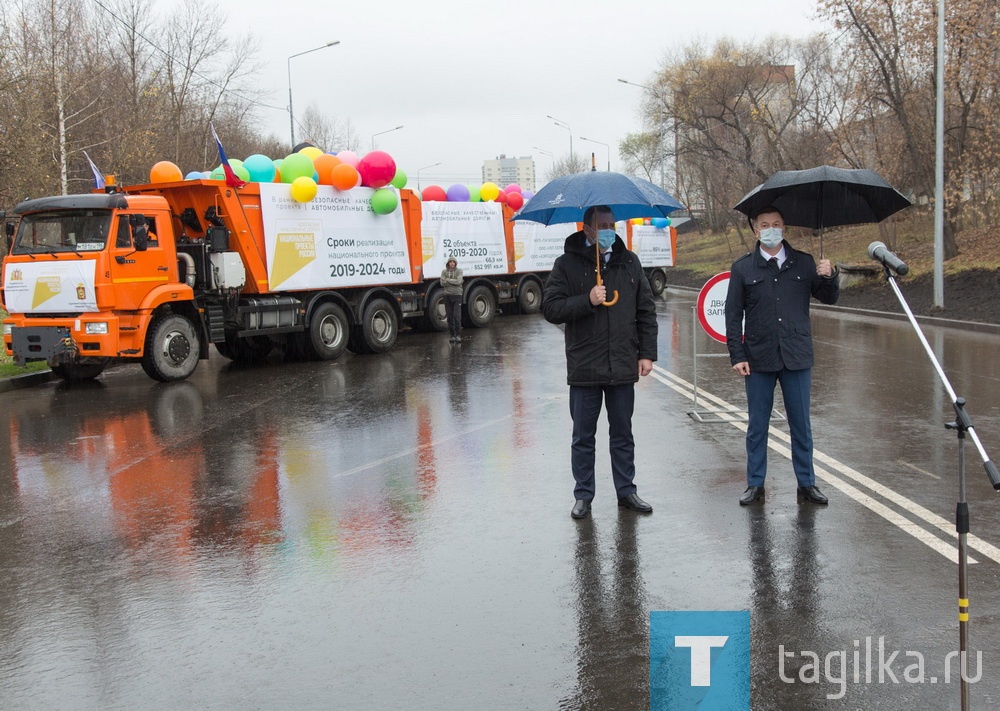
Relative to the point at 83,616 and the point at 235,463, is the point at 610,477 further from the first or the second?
the point at 83,616

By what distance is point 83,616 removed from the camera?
4.93 metres

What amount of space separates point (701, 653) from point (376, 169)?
52.6 feet

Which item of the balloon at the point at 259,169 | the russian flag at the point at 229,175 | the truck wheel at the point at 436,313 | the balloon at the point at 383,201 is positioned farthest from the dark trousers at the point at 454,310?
the russian flag at the point at 229,175

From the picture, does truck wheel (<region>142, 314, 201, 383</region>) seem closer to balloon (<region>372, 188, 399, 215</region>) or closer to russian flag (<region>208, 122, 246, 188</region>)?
russian flag (<region>208, 122, 246, 188</region>)

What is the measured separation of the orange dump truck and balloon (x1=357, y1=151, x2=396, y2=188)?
0.31 metres

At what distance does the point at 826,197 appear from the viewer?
6.95 meters

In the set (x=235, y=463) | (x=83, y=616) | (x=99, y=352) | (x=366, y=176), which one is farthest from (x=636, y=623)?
(x=366, y=176)

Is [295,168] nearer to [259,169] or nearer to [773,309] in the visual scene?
[259,169]

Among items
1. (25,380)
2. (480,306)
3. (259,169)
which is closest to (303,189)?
(259,169)

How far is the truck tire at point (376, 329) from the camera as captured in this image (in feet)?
59.7

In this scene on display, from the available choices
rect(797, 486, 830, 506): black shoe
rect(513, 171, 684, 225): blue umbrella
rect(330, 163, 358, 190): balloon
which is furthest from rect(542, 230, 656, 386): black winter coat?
rect(330, 163, 358, 190): balloon

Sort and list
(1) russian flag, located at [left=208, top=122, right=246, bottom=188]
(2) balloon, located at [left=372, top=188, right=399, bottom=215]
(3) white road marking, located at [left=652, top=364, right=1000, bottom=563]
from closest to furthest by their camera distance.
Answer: (3) white road marking, located at [left=652, top=364, right=1000, bottom=563], (1) russian flag, located at [left=208, top=122, right=246, bottom=188], (2) balloon, located at [left=372, top=188, right=399, bottom=215]

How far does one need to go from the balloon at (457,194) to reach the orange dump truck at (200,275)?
2.62 meters

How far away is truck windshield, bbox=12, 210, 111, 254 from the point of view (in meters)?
13.9
